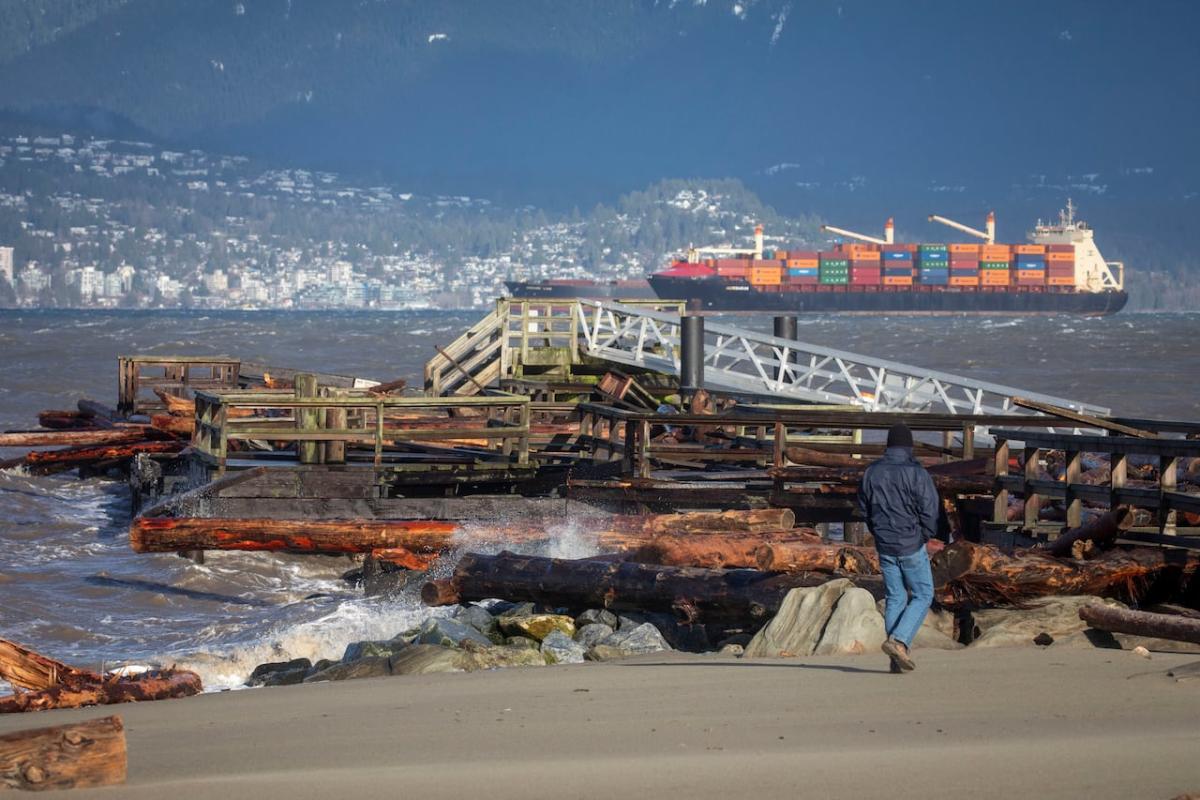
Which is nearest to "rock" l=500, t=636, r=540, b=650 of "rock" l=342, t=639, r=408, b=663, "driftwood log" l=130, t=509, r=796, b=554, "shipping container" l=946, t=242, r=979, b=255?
"rock" l=342, t=639, r=408, b=663

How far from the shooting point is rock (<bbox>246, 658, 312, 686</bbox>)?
33.1 feet

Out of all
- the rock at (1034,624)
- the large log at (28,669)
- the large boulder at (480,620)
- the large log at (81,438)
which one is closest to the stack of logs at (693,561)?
the rock at (1034,624)

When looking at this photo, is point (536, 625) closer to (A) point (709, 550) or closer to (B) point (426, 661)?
(B) point (426, 661)

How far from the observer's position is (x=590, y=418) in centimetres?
1822

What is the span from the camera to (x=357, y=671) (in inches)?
376

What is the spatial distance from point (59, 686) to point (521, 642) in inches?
118

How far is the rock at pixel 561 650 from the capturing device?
32.6ft

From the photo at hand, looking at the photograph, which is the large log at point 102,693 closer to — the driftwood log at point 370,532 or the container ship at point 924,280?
the driftwood log at point 370,532

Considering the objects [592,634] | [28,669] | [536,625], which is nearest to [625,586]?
[592,634]

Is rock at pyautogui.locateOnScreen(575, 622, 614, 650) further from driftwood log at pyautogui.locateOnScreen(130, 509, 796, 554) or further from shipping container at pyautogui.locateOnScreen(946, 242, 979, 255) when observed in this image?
shipping container at pyautogui.locateOnScreen(946, 242, 979, 255)

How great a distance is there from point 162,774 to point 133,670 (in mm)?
3954

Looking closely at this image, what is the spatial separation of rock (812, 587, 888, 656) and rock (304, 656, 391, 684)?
2.49 meters

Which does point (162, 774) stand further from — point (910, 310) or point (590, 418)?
point (910, 310)

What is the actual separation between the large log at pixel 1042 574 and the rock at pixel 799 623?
2.11 ft
